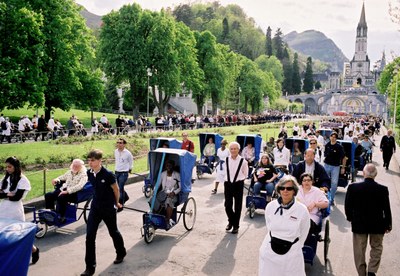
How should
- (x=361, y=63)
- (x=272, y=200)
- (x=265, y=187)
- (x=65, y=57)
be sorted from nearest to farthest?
(x=272, y=200) → (x=265, y=187) → (x=65, y=57) → (x=361, y=63)

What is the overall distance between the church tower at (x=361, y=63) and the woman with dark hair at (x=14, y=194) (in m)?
197

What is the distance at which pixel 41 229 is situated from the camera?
356 inches

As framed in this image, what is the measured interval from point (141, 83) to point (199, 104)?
16706 mm

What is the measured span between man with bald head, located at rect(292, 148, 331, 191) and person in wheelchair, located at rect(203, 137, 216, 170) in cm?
858

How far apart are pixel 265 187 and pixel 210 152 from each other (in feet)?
21.5

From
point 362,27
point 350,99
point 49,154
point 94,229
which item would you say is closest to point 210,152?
point 49,154

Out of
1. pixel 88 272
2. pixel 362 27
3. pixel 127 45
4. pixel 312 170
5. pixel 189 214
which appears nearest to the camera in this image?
pixel 88 272

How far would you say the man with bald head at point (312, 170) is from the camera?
9.30 m

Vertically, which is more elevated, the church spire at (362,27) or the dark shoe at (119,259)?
the church spire at (362,27)

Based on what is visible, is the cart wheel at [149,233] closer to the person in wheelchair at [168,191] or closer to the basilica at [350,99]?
the person in wheelchair at [168,191]

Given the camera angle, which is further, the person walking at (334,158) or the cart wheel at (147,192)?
the cart wheel at (147,192)

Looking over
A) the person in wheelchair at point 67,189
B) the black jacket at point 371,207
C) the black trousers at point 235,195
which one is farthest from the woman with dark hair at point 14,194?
the black jacket at point 371,207

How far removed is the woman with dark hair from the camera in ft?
24.2

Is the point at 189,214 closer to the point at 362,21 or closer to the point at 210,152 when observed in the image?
the point at 210,152
